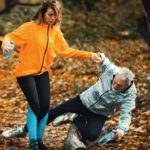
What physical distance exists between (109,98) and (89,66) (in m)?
6.42

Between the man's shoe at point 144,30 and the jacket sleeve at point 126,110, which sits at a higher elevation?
the man's shoe at point 144,30

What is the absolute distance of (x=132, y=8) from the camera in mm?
17828

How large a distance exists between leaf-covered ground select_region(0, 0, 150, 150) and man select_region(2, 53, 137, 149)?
16.1 inches

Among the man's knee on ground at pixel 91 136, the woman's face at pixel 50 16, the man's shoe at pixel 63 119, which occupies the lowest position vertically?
the man's knee on ground at pixel 91 136

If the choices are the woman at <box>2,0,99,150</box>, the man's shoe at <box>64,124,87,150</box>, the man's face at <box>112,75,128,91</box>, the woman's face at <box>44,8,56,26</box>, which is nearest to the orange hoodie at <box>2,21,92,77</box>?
the woman at <box>2,0,99,150</box>

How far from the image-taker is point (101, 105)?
6.91 meters

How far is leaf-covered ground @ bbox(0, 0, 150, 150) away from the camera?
8.11 m

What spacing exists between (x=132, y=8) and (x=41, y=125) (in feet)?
38.0

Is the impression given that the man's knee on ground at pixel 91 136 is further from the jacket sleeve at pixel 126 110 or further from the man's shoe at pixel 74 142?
the jacket sleeve at pixel 126 110

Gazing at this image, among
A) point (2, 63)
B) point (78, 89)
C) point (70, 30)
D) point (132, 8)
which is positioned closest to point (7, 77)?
point (2, 63)

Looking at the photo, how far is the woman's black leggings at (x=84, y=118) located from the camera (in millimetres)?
7021

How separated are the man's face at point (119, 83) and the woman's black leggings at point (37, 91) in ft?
2.96

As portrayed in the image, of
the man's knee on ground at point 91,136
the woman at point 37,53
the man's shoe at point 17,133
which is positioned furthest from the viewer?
the man's shoe at point 17,133

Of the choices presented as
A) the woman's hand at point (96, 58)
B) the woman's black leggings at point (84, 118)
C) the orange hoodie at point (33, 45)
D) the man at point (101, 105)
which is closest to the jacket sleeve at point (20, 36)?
the orange hoodie at point (33, 45)
